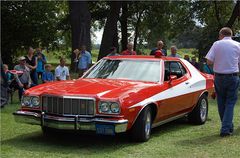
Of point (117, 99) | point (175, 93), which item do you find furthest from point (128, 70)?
point (117, 99)

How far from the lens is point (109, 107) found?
7117 mm

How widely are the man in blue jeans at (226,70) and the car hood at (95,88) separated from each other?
116cm

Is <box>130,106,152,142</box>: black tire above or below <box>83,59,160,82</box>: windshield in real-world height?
below

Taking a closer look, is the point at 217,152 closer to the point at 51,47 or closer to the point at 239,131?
the point at 239,131

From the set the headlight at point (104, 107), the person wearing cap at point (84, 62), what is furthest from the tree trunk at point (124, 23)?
the headlight at point (104, 107)

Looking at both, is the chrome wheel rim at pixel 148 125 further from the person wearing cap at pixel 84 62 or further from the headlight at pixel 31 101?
the person wearing cap at pixel 84 62

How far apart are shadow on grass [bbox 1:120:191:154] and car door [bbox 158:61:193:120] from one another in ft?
1.66

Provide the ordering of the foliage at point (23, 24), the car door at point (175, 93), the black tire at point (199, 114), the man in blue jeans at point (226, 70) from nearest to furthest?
the man in blue jeans at point (226, 70)
the car door at point (175, 93)
the black tire at point (199, 114)
the foliage at point (23, 24)

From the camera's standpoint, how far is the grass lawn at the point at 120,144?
6.89 meters

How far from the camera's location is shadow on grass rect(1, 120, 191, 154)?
725 centimetres

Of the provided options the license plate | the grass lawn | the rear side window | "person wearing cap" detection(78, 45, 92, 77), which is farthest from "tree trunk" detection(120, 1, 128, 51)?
the license plate

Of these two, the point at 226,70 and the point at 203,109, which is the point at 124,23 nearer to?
the point at 203,109

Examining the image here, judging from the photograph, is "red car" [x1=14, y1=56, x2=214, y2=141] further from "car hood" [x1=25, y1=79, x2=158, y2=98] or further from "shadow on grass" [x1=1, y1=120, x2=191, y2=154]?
"shadow on grass" [x1=1, y1=120, x2=191, y2=154]

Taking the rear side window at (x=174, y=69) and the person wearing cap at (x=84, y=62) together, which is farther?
the person wearing cap at (x=84, y=62)
